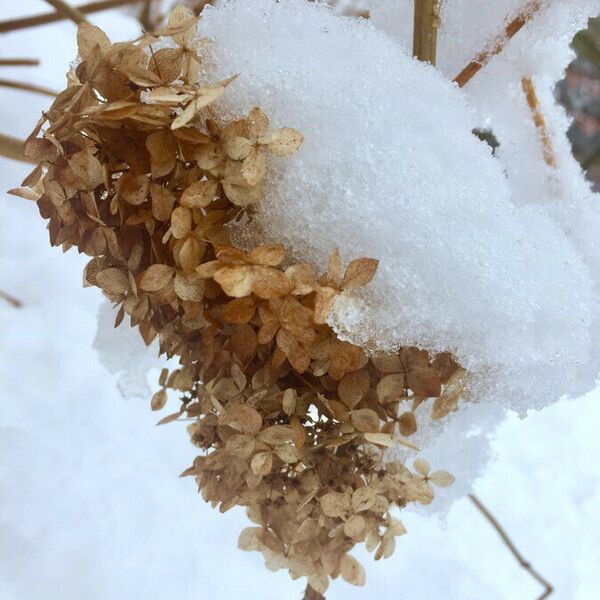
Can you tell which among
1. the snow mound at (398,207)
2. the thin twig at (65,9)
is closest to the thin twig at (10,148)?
the thin twig at (65,9)

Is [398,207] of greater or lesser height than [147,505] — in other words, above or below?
above

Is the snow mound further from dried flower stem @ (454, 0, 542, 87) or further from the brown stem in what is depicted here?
the brown stem

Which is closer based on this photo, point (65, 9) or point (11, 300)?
point (65, 9)

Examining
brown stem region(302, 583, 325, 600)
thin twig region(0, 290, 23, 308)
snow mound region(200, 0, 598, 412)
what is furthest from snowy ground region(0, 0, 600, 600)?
snow mound region(200, 0, 598, 412)

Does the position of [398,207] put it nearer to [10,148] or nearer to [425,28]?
[425,28]

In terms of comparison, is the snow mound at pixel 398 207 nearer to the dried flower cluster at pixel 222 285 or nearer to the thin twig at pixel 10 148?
the dried flower cluster at pixel 222 285

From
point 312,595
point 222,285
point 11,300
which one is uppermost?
point 222,285

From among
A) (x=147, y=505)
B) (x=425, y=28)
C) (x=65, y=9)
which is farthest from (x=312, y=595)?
(x=65, y=9)

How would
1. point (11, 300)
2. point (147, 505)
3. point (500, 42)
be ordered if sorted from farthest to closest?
point (11, 300) < point (147, 505) < point (500, 42)
